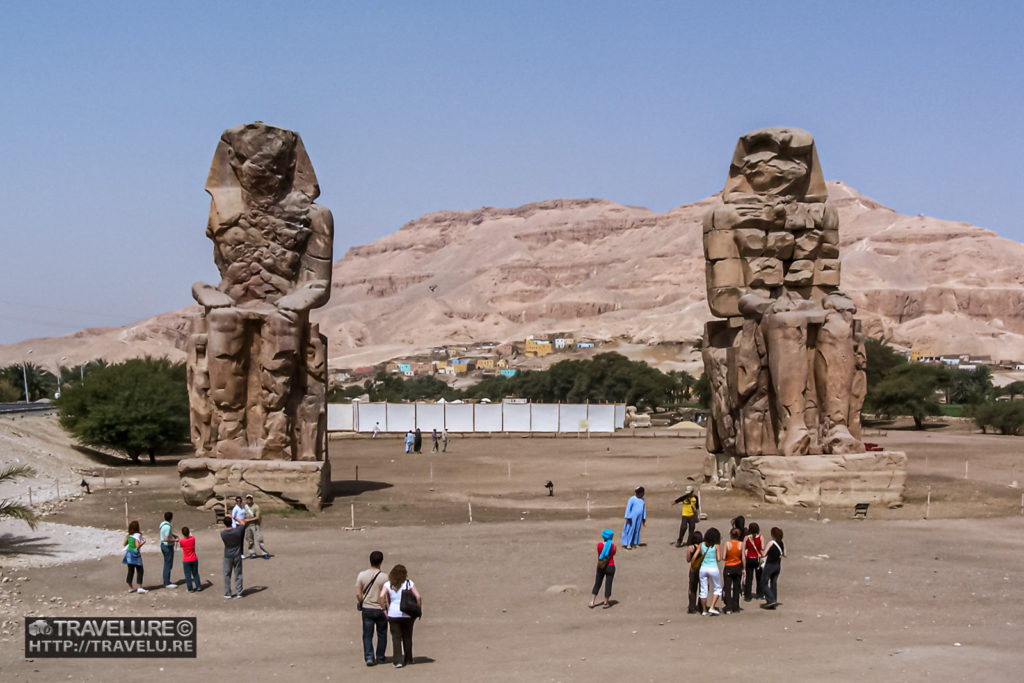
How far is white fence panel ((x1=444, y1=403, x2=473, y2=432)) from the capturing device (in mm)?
44625

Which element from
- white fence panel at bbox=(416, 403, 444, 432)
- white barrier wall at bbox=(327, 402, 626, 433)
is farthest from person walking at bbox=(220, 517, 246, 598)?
white fence panel at bbox=(416, 403, 444, 432)

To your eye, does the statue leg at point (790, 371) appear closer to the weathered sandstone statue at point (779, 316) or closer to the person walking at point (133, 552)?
the weathered sandstone statue at point (779, 316)

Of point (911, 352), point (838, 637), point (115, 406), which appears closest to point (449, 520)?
point (838, 637)

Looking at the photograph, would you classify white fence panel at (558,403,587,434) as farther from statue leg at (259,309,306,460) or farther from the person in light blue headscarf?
the person in light blue headscarf

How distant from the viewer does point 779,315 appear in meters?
19.4

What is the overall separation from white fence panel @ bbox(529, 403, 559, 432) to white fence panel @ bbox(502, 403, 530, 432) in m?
0.24

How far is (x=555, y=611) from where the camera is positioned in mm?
11664

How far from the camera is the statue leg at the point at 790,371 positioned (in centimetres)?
1925

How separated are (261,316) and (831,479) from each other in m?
10.1

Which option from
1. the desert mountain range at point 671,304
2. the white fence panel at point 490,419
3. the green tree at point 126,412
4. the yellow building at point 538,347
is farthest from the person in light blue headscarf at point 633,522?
the yellow building at point 538,347

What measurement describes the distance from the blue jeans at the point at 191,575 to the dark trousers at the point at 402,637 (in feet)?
12.6

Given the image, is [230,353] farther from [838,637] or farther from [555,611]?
[838,637]

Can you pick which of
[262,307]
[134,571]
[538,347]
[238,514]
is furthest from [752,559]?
[538,347]

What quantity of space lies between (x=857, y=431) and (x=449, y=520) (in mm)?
7720
